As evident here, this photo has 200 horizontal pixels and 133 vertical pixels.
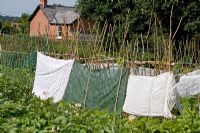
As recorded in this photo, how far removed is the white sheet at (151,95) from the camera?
9.86 m

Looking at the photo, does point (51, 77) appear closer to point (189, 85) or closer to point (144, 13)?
point (189, 85)

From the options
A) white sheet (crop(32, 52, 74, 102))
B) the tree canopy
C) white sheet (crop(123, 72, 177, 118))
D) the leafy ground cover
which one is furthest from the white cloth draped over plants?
the tree canopy

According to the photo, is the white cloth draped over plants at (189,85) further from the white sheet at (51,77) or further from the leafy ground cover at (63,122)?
the leafy ground cover at (63,122)

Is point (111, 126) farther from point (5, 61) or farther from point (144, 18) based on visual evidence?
point (144, 18)

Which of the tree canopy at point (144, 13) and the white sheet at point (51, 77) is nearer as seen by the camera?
the white sheet at point (51, 77)

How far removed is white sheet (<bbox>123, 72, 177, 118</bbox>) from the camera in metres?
9.86

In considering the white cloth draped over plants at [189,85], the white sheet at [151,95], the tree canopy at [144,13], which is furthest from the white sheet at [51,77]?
the tree canopy at [144,13]

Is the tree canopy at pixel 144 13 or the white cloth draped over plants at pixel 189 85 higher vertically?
the tree canopy at pixel 144 13

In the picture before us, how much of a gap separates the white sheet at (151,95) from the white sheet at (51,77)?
2361mm

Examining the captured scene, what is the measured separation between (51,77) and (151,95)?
3.90 meters

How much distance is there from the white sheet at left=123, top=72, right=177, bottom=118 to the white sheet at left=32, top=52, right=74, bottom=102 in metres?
2.36

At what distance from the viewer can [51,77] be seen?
1329cm

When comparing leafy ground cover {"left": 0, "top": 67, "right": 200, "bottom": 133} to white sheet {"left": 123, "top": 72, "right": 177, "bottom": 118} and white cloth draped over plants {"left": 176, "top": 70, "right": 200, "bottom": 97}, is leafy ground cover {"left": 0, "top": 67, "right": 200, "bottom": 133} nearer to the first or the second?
white sheet {"left": 123, "top": 72, "right": 177, "bottom": 118}

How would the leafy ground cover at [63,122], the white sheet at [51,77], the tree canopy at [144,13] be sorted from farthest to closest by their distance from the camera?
the tree canopy at [144,13], the white sheet at [51,77], the leafy ground cover at [63,122]
